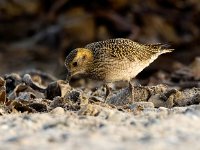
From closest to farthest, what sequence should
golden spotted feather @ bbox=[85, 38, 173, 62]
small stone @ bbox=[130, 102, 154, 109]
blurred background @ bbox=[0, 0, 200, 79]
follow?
small stone @ bbox=[130, 102, 154, 109], golden spotted feather @ bbox=[85, 38, 173, 62], blurred background @ bbox=[0, 0, 200, 79]

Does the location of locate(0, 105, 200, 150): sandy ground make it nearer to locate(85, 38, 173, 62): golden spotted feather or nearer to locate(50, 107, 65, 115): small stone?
locate(50, 107, 65, 115): small stone

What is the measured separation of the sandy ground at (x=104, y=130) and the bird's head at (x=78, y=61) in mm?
1742

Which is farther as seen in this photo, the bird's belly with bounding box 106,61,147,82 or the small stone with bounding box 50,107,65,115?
the bird's belly with bounding box 106,61,147,82

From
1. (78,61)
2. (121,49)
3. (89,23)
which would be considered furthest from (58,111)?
(89,23)

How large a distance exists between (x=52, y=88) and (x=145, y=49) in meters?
1.31

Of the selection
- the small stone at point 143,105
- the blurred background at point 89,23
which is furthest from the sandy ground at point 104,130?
the blurred background at point 89,23

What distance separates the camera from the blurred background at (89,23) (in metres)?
17.0

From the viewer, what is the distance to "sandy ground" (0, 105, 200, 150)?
15.7 ft

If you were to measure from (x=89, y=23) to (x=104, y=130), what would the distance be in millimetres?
12021

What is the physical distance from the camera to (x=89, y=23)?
56.3 feet

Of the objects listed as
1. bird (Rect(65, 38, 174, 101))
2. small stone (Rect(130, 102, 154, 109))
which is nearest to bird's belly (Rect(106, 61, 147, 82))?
bird (Rect(65, 38, 174, 101))

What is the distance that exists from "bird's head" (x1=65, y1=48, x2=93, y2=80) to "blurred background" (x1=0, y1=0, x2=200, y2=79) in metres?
8.58

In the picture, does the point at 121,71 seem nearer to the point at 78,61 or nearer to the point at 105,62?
the point at 105,62

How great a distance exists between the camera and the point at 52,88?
8250 mm
